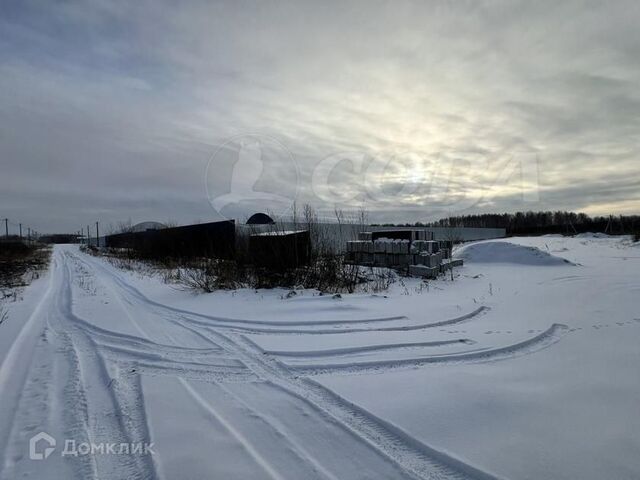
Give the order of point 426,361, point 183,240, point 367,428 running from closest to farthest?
1. point 367,428
2. point 426,361
3. point 183,240

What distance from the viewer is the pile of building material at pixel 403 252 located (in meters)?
11.9

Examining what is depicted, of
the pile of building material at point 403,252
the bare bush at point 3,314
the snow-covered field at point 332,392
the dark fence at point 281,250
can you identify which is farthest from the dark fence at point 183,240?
the snow-covered field at point 332,392

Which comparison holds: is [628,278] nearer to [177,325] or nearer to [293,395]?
[293,395]

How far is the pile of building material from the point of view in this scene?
39.1 feet

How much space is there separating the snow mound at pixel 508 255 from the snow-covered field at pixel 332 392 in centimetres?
798

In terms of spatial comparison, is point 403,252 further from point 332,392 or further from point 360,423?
point 360,423

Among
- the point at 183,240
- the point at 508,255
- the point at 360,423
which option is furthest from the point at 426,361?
the point at 183,240

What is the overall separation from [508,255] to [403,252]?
6027mm

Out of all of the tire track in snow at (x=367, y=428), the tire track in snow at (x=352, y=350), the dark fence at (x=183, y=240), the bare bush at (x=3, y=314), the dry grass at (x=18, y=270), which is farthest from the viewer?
the dark fence at (x=183, y=240)

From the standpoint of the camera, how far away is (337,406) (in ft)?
9.88

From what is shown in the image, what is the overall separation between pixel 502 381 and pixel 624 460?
114 centimetres

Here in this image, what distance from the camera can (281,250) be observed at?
9.85 metres

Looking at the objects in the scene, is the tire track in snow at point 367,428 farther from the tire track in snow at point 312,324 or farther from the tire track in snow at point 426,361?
the tire track in snow at point 312,324

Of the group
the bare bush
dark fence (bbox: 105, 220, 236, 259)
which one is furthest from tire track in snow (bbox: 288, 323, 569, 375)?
dark fence (bbox: 105, 220, 236, 259)
